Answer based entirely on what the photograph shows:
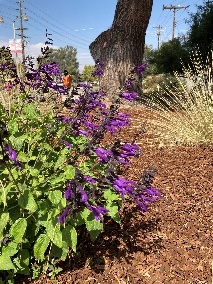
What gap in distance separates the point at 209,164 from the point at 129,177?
1.12 meters

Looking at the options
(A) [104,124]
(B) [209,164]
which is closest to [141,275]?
(A) [104,124]

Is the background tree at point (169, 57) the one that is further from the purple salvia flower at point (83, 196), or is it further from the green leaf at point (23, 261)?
the purple salvia flower at point (83, 196)

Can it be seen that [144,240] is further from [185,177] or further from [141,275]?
[185,177]

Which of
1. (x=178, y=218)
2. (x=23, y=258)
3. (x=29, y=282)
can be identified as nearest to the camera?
(x=23, y=258)

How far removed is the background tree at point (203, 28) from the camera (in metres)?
16.1

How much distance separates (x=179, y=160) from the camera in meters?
4.33

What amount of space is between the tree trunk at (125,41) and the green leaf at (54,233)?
23.5 ft

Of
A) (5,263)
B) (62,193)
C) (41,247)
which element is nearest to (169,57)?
(62,193)

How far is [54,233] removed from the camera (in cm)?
174

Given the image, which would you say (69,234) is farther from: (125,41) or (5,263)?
(125,41)

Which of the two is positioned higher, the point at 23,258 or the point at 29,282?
the point at 23,258

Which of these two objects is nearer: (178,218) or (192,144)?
(178,218)

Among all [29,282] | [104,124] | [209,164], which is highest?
[104,124]

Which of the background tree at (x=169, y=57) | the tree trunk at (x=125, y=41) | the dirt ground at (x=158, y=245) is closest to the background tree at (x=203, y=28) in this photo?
the background tree at (x=169, y=57)
